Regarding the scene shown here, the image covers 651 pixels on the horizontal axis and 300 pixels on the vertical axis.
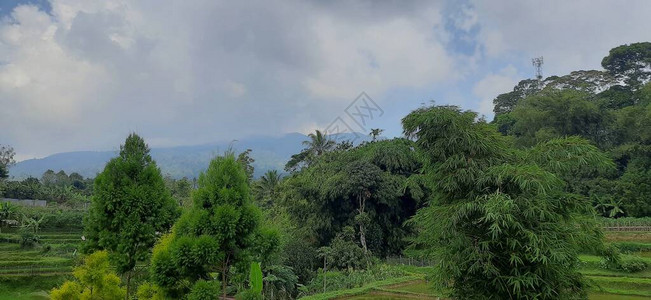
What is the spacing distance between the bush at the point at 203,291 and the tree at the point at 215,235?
0.17m

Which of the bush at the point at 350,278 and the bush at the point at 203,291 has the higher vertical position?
the bush at the point at 203,291

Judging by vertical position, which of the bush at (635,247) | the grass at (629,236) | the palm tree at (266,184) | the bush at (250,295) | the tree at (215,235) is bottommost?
the bush at (635,247)

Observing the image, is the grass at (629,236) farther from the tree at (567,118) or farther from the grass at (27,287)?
the grass at (27,287)

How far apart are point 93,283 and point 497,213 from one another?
7.29 metres

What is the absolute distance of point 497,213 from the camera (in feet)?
22.3

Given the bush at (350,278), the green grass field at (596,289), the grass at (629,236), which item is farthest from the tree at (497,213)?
the grass at (629,236)

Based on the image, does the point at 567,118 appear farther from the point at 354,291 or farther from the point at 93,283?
the point at 93,283

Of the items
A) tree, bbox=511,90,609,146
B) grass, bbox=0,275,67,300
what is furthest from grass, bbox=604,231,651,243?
grass, bbox=0,275,67,300

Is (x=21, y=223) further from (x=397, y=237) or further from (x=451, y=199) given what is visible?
(x=451, y=199)

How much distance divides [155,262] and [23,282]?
19386mm

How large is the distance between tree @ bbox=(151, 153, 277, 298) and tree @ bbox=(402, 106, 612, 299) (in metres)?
3.14

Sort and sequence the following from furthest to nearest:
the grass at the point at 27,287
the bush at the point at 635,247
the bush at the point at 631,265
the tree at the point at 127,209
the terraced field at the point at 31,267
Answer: the bush at the point at 635,247, the terraced field at the point at 31,267, the grass at the point at 27,287, the bush at the point at 631,265, the tree at the point at 127,209

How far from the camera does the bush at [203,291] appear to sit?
22.2ft

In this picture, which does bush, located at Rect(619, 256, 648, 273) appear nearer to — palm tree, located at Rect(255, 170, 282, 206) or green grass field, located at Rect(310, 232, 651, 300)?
green grass field, located at Rect(310, 232, 651, 300)
